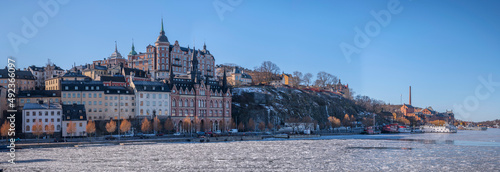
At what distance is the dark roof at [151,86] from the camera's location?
111m

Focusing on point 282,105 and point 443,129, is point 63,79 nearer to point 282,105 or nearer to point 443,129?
point 282,105

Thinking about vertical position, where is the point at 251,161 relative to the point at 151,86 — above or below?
below

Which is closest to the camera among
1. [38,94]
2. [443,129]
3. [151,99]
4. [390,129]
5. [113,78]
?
[38,94]

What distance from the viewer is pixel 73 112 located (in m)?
94.4

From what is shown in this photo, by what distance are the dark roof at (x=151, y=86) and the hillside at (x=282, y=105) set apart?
74.9 ft

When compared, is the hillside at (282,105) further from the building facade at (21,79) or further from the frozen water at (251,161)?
the frozen water at (251,161)

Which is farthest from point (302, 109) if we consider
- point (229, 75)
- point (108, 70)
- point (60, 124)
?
point (60, 124)

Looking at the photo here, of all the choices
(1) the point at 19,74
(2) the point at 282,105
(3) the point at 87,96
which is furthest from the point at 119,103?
(2) the point at 282,105

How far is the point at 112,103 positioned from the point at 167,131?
44.1 feet

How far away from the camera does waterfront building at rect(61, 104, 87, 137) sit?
3627 inches

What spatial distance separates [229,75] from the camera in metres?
178

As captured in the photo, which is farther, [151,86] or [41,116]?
[151,86]

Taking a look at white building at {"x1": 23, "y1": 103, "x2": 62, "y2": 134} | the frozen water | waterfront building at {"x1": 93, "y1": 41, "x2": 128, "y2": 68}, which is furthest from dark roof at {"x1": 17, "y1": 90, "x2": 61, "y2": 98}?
waterfront building at {"x1": 93, "y1": 41, "x2": 128, "y2": 68}

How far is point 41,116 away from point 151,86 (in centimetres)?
2723
